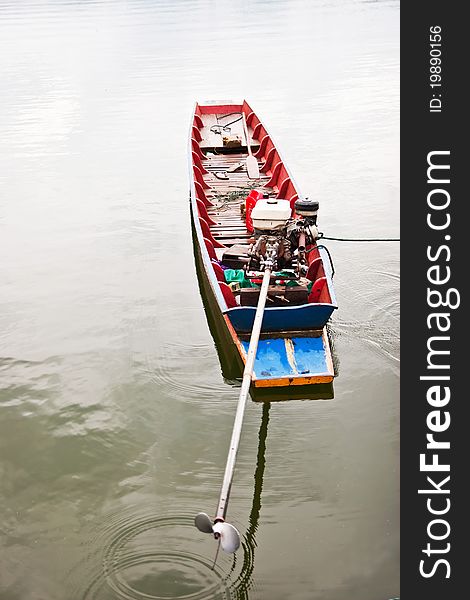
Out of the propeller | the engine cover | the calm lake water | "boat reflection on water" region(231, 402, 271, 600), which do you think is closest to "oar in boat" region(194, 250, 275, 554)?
the propeller

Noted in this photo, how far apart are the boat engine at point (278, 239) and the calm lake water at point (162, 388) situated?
4.06 feet

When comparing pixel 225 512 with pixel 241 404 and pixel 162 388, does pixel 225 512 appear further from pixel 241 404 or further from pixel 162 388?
pixel 162 388

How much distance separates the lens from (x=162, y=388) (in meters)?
8.88

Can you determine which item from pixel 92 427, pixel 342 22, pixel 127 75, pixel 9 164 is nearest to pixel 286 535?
pixel 92 427

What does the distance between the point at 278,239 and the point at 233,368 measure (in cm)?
178

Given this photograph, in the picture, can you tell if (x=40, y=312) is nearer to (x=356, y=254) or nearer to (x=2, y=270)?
(x=2, y=270)

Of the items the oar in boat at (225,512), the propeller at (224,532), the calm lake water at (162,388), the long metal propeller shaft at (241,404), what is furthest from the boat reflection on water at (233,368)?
the propeller at (224,532)

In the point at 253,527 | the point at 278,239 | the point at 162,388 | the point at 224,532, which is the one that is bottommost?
the point at 253,527

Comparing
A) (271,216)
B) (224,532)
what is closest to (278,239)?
(271,216)

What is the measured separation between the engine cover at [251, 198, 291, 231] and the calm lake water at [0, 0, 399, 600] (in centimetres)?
171

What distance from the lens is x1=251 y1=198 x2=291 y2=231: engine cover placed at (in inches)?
370

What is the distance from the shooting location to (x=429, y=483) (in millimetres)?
5605

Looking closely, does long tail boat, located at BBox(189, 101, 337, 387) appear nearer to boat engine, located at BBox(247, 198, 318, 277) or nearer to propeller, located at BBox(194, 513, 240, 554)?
boat engine, located at BBox(247, 198, 318, 277)

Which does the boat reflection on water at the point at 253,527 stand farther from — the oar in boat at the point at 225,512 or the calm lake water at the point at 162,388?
the oar in boat at the point at 225,512
